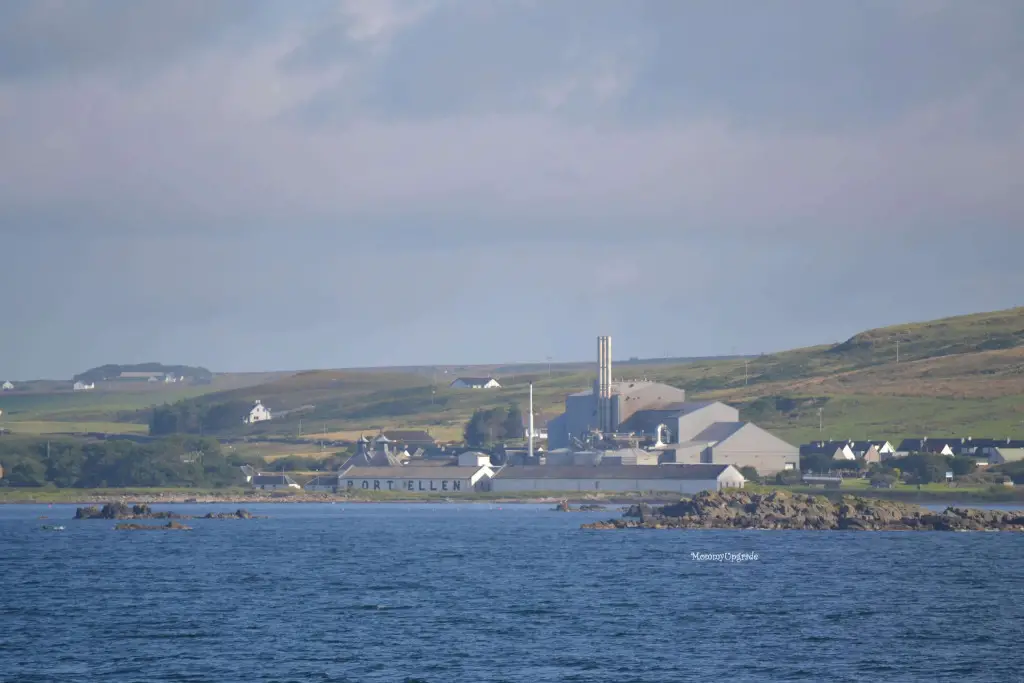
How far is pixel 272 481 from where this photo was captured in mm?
145625

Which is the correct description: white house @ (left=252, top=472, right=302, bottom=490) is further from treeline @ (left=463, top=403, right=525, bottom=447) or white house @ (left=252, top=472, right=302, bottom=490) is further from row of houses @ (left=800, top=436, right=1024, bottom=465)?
row of houses @ (left=800, top=436, right=1024, bottom=465)

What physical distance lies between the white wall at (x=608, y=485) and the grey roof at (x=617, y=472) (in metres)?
0.30

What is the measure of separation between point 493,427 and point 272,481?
113ft

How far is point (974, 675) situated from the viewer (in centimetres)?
3838

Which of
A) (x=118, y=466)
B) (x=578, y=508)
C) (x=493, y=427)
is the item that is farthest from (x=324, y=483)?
(x=493, y=427)

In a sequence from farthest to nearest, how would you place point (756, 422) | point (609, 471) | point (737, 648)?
point (756, 422), point (609, 471), point (737, 648)

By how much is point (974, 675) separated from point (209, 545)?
49261 mm

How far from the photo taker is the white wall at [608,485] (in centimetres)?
12656

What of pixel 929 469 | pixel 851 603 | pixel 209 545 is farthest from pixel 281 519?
pixel 851 603

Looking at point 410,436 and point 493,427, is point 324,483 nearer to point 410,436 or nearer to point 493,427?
point 493,427

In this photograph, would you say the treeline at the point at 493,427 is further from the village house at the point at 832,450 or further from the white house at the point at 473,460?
the village house at the point at 832,450

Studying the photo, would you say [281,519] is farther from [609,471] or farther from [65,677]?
[65,677]

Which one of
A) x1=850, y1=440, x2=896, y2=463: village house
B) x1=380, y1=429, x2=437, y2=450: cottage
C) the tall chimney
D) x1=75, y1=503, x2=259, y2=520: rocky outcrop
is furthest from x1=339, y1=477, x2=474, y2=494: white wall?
x1=850, y1=440, x2=896, y2=463: village house

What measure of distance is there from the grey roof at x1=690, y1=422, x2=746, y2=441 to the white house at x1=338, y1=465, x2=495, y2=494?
19.3 metres
